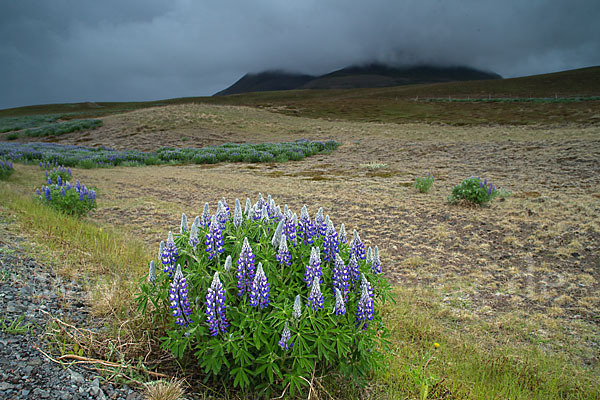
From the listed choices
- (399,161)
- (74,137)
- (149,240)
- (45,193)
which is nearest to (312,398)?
(149,240)

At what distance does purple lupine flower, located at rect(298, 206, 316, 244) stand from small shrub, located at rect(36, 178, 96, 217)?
5551 millimetres

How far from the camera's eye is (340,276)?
234 centimetres

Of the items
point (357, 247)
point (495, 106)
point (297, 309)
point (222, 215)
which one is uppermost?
point (495, 106)

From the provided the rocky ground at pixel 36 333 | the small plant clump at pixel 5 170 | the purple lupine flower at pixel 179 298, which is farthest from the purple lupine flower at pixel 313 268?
the small plant clump at pixel 5 170

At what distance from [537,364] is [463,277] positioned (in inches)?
75.3

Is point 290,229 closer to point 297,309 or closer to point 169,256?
point 297,309

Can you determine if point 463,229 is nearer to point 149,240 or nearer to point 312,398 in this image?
point 312,398

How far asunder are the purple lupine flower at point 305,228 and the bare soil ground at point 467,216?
88.4 inches

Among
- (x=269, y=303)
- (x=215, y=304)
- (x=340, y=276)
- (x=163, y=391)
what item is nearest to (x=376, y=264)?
(x=340, y=276)

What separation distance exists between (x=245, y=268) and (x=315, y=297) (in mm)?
480

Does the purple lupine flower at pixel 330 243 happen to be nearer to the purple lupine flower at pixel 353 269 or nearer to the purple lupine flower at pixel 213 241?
the purple lupine flower at pixel 353 269

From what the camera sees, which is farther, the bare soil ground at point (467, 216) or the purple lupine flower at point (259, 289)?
the bare soil ground at point (467, 216)

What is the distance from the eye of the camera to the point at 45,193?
6617mm

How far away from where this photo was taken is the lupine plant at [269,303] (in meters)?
2.04
